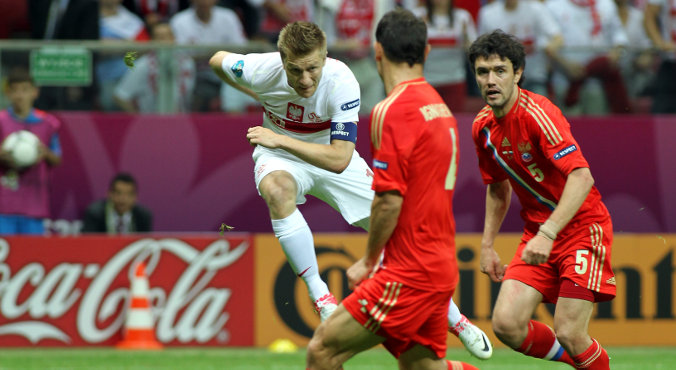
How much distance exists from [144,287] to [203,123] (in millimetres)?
2090

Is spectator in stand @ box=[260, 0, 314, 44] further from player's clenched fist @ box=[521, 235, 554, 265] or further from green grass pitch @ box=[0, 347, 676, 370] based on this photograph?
player's clenched fist @ box=[521, 235, 554, 265]

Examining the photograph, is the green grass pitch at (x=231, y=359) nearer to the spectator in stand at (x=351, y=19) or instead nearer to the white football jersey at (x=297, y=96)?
the white football jersey at (x=297, y=96)

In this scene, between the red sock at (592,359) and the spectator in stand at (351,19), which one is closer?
the red sock at (592,359)

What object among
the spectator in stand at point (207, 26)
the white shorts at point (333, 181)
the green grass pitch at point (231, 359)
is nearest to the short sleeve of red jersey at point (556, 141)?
the white shorts at point (333, 181)

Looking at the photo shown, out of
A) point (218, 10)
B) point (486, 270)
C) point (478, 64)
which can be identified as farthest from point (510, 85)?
point (218, 10)

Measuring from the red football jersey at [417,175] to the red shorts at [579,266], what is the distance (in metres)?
1.59

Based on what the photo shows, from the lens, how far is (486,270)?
7469 millimetres

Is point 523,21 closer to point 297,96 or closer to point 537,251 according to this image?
point 297,96

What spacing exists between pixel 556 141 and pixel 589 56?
5530mm

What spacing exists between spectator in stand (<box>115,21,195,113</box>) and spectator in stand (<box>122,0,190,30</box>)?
0.89 meters

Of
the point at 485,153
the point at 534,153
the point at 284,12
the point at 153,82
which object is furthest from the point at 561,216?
the point at 284,12

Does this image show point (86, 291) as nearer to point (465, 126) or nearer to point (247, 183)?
point (247, 183)

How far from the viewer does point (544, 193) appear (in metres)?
7.22

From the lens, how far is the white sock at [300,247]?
24.1 ft
